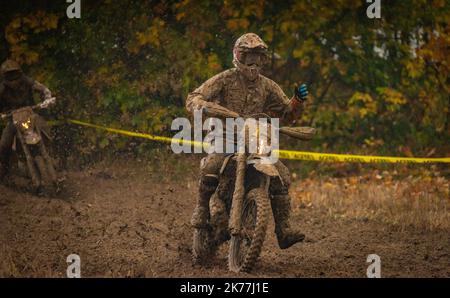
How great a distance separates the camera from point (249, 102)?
766 centimetres

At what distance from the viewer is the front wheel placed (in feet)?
22.4

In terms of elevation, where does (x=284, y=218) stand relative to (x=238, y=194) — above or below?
below

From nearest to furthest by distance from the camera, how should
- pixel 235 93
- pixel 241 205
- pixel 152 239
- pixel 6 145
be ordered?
pixel 241 205 → pixel 235 93 → pixel 152 239 → pixel 6 145

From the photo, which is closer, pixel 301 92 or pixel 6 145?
pixel 301 92

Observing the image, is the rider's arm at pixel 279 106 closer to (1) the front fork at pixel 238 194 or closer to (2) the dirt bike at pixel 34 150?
(1) the front fork at pixel 238 194

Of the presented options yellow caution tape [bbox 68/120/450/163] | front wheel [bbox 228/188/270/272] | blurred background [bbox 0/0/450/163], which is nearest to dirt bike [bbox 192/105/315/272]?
front wheel [bbox 228/188/270/272]

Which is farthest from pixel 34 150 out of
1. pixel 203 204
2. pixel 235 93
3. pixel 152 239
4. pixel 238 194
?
pixel 238 194

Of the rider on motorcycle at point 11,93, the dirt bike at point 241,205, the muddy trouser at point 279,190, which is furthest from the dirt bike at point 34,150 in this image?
the muddy trouser at point 279,190

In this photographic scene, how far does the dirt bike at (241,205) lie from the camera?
688cm

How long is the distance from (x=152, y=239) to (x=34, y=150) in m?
3.38

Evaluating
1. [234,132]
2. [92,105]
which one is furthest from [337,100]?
[234,132]

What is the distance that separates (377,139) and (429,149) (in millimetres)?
887

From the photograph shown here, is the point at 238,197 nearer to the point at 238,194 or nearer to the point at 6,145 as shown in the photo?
the point at 238,194

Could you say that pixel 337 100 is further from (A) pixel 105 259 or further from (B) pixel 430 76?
(A) pixel 105 259
